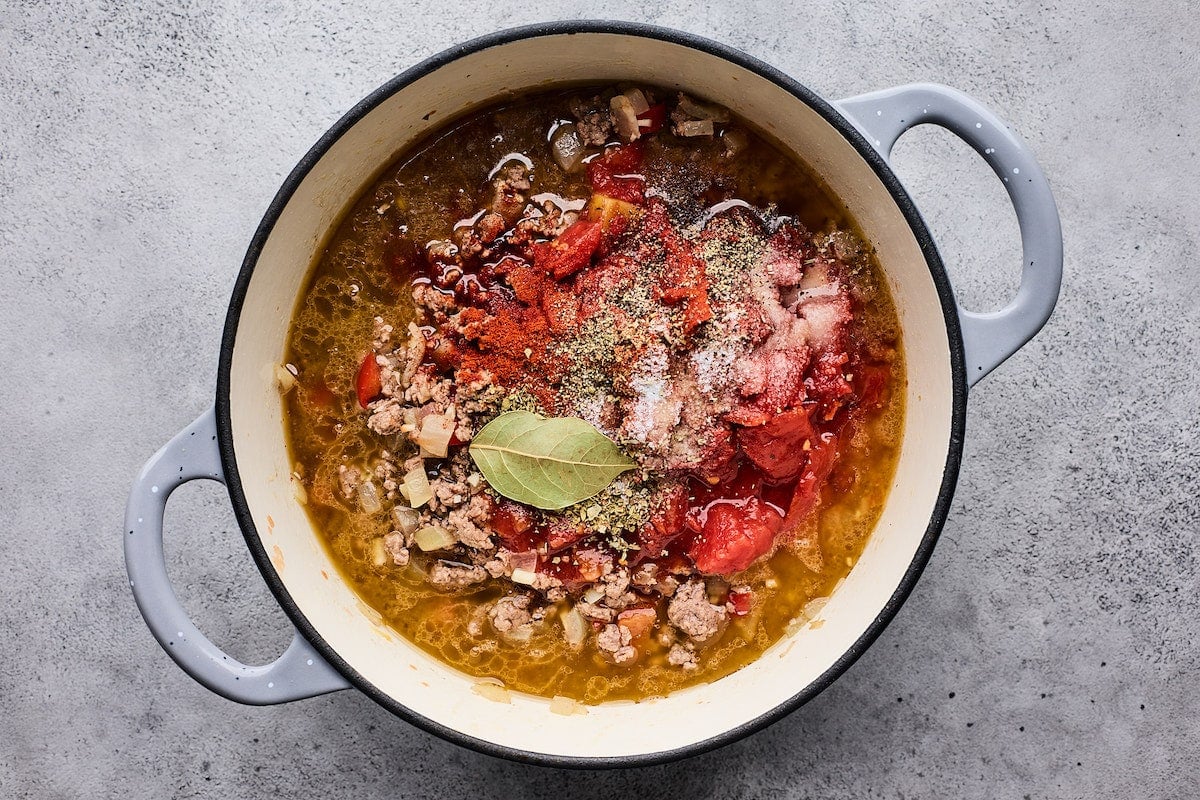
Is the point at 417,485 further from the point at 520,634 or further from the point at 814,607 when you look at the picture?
the point at 814,607

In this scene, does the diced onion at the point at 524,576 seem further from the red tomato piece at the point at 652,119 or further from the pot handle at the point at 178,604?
the red tomato piece at the point at 652,119

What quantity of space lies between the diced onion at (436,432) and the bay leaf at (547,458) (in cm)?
7

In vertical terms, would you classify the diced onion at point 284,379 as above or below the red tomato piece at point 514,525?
above

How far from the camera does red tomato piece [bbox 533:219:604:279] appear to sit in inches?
81.7

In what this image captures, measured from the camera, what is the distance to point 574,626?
7.27 feet

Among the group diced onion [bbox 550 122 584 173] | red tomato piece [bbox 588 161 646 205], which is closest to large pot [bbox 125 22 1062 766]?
diced onion [bbox 550 122 584 173]

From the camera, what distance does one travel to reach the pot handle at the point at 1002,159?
1.79m

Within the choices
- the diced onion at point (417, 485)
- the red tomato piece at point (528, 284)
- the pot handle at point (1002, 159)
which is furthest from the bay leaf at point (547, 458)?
the pot handle at point (1002, 159)

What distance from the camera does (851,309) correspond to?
85.9 inches

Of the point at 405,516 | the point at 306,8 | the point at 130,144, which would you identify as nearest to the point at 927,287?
the point at 405,516

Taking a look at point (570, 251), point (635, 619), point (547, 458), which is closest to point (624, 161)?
point (570, 251)

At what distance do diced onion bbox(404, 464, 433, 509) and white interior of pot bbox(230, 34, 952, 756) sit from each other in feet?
0.91

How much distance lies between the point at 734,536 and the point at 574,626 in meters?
0.46

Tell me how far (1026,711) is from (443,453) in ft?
5.47
